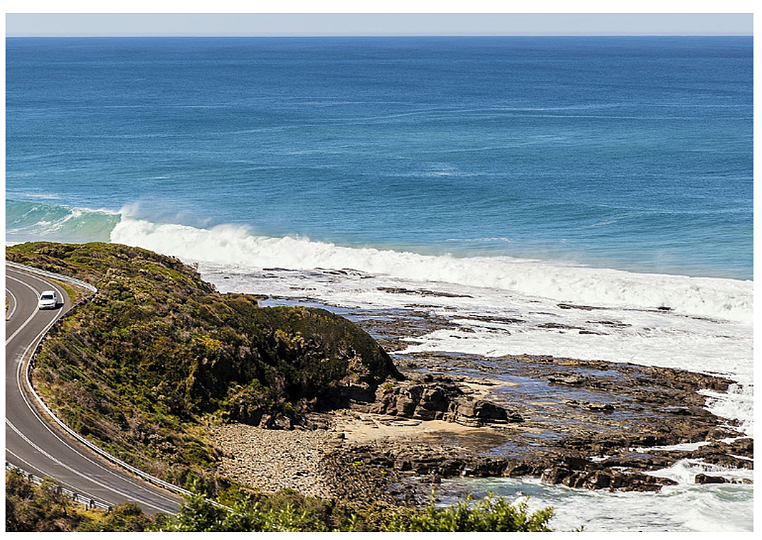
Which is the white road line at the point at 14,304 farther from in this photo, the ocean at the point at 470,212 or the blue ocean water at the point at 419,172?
the blue ocean water at the point at 419,172

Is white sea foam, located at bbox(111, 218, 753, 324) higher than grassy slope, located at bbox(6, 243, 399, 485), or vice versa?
white sea foam, located at bbox(111, 218, 753, 324)

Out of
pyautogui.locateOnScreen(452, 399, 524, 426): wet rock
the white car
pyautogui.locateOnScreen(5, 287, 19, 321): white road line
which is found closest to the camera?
pyautogui.locateOnScreen(452, 399, 524, 426): wet rock

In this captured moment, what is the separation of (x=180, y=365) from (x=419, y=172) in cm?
6359

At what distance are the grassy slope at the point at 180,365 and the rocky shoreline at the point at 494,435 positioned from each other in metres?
1.39

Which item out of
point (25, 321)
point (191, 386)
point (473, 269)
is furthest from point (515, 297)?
point (25, 321)

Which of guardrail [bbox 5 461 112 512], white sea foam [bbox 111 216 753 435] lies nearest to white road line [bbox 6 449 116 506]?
guardrail [bbox 5 461 112 512]

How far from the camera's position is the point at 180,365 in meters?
36.0

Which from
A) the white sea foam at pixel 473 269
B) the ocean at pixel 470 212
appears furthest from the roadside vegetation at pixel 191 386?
the white sea foam at pixel 473 269

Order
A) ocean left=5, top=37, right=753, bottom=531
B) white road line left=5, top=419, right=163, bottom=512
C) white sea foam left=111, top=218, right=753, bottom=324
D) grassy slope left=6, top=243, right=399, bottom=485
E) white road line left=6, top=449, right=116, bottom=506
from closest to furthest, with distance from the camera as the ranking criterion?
A: white road line left=6, top=449, right=116, bottom=506 → white road line left=5, top=419, right=163, bottom=512 → grassy slope left=6, top=243, right=399, bottom=485 → ocean left=5, top=37, right=753, bottom=531 → white sea foam left=111, top=218, right=753, bottom=324

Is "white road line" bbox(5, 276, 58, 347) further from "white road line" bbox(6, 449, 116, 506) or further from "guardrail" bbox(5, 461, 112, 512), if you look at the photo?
"guardrail" bbox(5, 461, 112, 512)

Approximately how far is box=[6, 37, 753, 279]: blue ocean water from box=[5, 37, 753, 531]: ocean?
13.8 inches

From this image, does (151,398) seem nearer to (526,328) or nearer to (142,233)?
(526,328)

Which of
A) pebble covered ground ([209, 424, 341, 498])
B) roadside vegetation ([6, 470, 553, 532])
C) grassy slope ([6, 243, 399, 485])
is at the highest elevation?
grassy slope ([6, 243, 399, 485])

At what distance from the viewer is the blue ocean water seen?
74.6m
